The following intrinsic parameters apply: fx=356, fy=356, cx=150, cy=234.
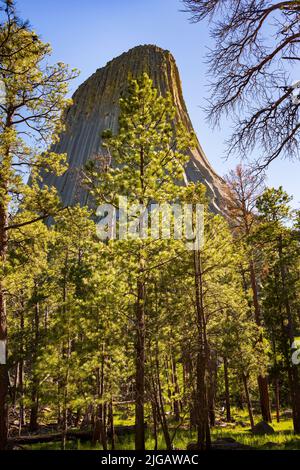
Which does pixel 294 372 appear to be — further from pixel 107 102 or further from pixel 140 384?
pixel 107 102

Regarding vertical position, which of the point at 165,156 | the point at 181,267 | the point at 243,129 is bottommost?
the point at 181,267

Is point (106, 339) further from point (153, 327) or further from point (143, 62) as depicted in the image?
point (143, 62)

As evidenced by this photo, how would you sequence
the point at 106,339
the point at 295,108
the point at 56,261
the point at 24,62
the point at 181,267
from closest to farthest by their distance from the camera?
the point at 295,108, the point at 24,62, the point at 106,339, the point at 181,267, the point at 56,261

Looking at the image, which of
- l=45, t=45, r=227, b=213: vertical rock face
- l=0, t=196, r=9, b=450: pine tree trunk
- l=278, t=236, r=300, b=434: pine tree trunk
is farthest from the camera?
l=45, t=45, r=227, b=213: vertical rock face

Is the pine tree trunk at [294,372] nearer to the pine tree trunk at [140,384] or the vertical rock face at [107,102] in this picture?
the pine tree trunk at [140,384]

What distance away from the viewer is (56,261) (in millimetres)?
18859

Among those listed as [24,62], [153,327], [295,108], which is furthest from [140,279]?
[24,62]

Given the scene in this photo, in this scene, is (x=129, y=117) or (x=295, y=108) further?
(x=129, y=117)

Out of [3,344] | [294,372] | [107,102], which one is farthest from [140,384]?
[107,102]

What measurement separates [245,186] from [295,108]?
47.2ft

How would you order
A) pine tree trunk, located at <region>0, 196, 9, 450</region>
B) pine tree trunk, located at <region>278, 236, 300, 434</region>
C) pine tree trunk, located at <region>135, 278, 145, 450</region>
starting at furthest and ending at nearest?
pine tree trunk, located at <region>278, 236, 300, 434</region> → pine tree trunk, located at <region>0, 196, 9, 450</region> → pine tree trunk, located at <region>135, 278, 145, 450</region>

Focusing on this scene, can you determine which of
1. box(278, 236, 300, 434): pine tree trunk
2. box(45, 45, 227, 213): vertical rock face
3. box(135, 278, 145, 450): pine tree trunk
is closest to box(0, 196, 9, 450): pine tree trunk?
box(135, 278, 145, 450): pine tree trunk

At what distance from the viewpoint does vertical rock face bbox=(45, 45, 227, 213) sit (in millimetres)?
73312

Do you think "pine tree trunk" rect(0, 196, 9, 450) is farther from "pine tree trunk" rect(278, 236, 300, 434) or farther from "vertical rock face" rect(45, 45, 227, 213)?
"vertical rock face" rect(45, 45, 227, 213)
